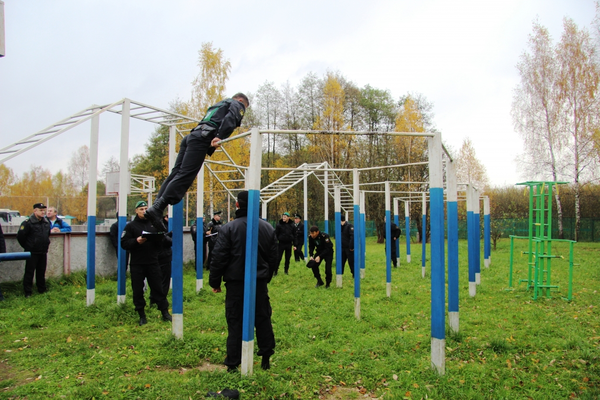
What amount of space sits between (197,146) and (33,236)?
5955 mm

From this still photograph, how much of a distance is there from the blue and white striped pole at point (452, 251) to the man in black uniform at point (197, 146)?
3329mm

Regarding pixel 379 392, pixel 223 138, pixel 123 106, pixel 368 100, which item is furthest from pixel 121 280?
pixel 368 100

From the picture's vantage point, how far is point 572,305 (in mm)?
7645

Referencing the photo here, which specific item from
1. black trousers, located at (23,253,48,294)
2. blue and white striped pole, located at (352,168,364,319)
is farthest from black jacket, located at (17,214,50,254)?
blue and white striped pole, located at (352,168,364,319)

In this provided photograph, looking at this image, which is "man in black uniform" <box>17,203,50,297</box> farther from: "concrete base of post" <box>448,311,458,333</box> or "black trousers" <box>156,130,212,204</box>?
"concrete base of post" <box>448,311,458,333</box>

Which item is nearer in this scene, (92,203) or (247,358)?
(247,358)

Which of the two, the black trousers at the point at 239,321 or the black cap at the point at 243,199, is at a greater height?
the black cap at the point at 243,199

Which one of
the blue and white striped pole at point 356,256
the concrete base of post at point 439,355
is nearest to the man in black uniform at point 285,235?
the blue and white striped pole at point 356,256

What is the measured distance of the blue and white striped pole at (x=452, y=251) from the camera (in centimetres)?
545

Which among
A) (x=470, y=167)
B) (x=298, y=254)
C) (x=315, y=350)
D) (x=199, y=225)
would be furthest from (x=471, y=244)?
(x=470, y=167)

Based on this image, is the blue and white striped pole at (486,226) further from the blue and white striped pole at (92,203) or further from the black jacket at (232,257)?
the blue and white striped pole at (92,203)

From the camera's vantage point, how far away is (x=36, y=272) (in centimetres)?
824

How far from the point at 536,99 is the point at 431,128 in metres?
7.31

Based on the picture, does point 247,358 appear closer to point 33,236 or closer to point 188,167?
point 188,167
